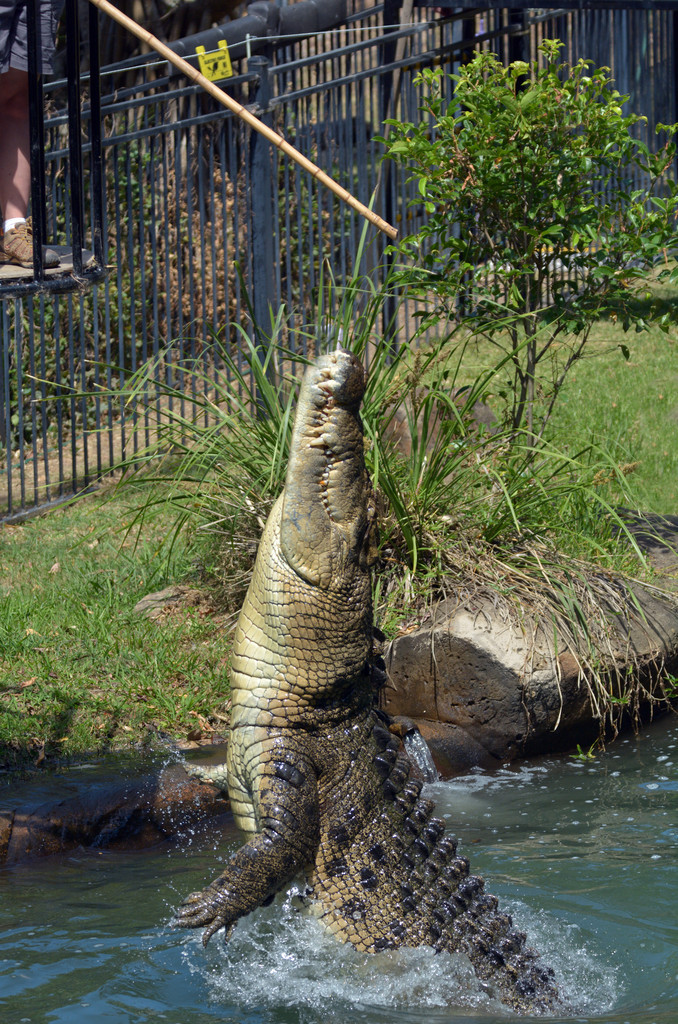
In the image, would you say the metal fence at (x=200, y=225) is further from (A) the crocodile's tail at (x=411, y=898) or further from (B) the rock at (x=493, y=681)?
(A) the crocodile's tail at (x=411, y=898)

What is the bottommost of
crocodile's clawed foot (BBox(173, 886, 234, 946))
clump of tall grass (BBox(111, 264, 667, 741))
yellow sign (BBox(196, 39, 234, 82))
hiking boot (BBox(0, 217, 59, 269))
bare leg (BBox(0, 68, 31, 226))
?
crocodile's clawed foot (BBox(173, 886, 234, 946))

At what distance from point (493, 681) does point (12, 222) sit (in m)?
2.87

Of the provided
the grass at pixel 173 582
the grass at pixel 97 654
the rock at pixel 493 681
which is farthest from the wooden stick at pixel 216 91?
the grass at pixel 97 654

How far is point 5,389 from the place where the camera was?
23.7 ft

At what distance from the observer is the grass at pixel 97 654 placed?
16.3 ft

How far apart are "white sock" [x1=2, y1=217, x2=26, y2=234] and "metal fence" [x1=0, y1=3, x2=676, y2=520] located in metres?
3.02

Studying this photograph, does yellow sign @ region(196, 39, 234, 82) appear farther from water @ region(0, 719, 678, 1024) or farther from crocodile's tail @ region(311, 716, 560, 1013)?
crocodile's tail @ region(311, 716, 560, 1013)

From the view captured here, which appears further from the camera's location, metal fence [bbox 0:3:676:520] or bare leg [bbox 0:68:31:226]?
metal fence [bbox 0:3:676:520]

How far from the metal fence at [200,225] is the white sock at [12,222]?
9.92 ft

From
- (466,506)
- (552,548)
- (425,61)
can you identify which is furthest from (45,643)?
(425,61)

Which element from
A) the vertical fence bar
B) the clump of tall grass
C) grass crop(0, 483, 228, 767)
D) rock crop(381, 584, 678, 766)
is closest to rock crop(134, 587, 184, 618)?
grass crop(0, 483, 228, 767)

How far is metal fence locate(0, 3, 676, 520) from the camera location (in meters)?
7.76

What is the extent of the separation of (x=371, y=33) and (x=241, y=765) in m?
10.3

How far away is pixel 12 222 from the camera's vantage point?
4137mm
